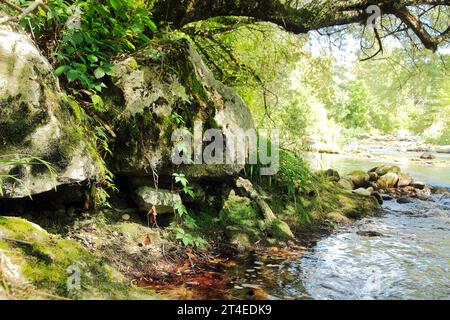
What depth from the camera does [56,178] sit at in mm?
2967

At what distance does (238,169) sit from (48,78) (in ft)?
8.03

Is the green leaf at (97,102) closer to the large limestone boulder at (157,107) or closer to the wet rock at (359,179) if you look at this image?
the large limestone boulder at (157,107)

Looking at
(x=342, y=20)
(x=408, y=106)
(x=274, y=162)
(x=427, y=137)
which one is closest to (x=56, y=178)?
(x=274, y=162)

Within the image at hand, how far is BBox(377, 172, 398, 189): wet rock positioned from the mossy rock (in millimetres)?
10085

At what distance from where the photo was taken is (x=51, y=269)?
2301mm

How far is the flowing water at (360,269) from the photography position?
140 inches

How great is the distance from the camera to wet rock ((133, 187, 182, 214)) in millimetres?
4027

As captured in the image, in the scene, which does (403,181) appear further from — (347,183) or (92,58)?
(92,58)

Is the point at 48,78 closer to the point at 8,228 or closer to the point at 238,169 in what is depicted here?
the point at 8,228

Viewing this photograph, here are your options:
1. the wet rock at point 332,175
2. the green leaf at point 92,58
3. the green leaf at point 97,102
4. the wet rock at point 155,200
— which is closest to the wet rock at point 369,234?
the wet rock at point 155,200

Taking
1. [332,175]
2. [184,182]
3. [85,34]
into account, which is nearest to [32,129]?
[85,34]

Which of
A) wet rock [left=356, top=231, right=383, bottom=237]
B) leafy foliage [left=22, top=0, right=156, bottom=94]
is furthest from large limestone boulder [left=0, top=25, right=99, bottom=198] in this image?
wet rock [left=356, top=231, right=383, bottom=237]

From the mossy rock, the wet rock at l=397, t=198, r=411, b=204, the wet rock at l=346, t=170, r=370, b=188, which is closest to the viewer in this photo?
the mossy rock

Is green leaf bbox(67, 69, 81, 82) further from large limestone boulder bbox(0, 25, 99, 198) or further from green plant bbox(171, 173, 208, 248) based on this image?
green plant bbox(171, 173, 208, 248)
